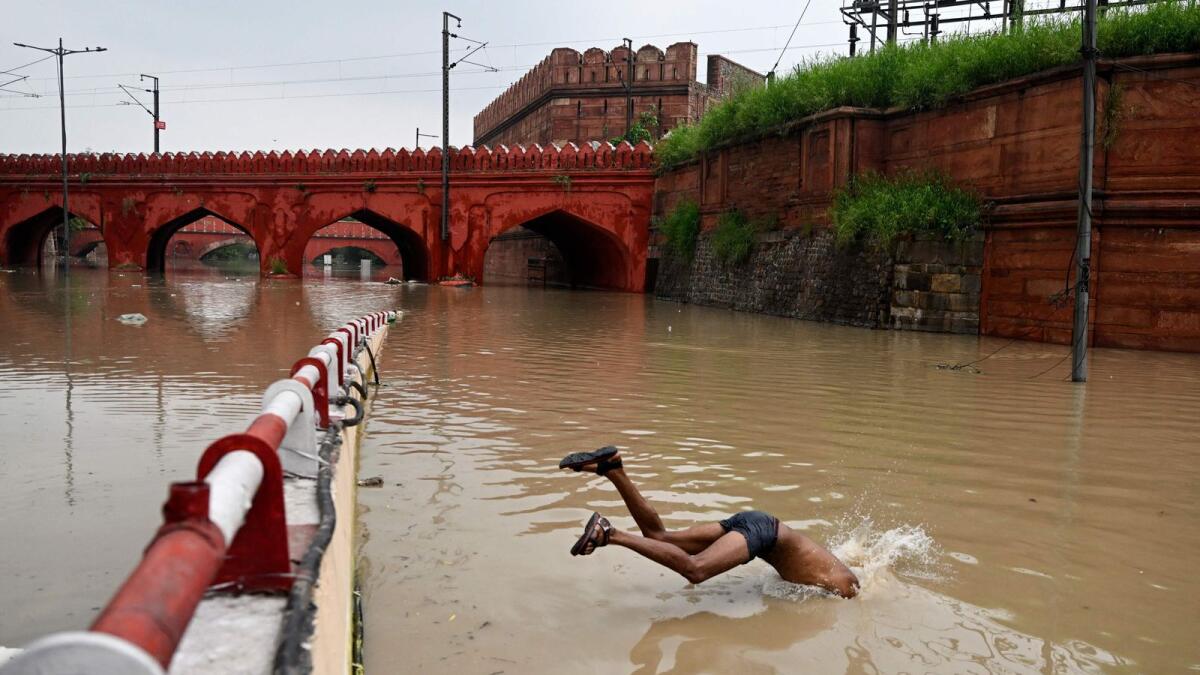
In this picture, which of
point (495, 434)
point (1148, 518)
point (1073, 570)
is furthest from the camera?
point (495, 434)

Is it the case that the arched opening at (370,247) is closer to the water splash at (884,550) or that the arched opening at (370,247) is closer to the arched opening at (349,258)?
the arched opening at (349,258)

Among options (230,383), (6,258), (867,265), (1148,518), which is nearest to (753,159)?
(867,265)

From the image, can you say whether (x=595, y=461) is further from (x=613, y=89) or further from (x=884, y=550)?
(x=613, y=89)

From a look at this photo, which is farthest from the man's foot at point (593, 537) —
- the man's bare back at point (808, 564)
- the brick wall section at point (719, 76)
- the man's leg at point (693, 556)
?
the brick wall section at point (719, 76)

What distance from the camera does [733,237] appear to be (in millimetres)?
18172

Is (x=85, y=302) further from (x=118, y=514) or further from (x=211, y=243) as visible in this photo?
(x=211, y=243)

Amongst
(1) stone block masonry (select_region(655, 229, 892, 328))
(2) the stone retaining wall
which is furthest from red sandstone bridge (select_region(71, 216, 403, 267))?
(2) the stone retaining wall

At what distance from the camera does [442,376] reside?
730 centimetres

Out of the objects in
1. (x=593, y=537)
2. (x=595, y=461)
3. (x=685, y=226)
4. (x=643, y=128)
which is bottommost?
(x=593, y=537)

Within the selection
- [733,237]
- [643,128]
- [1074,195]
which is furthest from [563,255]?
[1074,195]

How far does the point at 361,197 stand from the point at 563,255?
8224 mm

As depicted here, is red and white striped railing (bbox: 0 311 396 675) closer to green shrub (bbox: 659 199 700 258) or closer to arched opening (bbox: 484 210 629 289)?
green shrub (bbox: 659 199 700 258)

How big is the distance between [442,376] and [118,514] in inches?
156

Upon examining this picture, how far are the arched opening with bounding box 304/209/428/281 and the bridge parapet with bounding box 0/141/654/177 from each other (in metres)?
1.57
